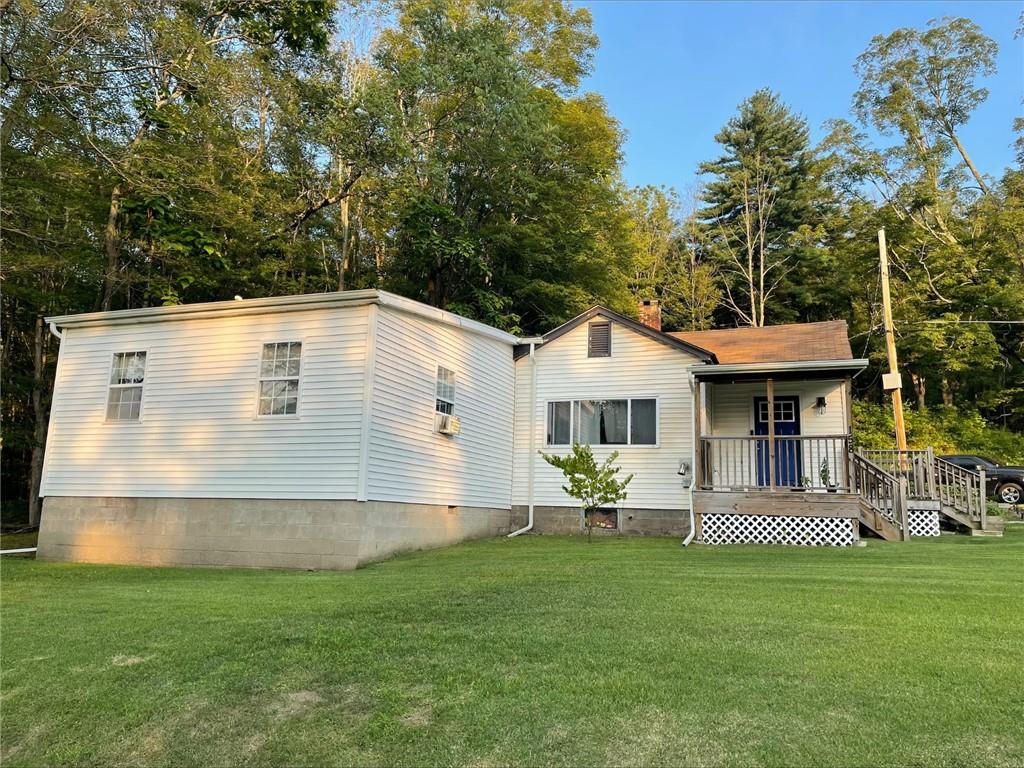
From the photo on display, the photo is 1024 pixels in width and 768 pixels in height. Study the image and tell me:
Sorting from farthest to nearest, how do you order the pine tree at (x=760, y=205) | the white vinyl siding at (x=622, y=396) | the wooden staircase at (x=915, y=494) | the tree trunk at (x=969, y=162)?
the pine tree at (x=760, y=205) → the tree trunk at (x=969, y=162) → the white vinyl siding at (x=622, y=396) → the wooden staircase at (x=915, y=494)

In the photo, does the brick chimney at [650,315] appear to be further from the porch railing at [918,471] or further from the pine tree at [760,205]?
the pine tree at [760,205]

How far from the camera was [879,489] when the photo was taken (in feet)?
41.1

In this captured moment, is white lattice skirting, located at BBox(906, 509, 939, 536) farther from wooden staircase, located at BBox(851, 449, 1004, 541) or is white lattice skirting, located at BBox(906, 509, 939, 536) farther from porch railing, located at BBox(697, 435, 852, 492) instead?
porch railing, located at BBox(697, 435, 852, 492)

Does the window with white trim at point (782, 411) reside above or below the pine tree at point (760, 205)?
below

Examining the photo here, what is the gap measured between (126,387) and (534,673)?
1068cm

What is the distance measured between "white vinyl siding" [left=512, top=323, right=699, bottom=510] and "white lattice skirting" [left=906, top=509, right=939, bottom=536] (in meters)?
4.13

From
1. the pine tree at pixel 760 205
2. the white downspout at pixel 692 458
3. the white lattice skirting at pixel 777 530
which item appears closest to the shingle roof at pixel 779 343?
the white downspout at pixel 692 458

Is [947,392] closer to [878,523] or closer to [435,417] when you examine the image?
[878,523]

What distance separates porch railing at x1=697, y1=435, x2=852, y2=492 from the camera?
1209 centimetres

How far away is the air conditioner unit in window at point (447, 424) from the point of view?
1188 cm

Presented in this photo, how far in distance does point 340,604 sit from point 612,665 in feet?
10.5

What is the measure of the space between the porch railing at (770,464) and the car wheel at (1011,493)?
7866 mm

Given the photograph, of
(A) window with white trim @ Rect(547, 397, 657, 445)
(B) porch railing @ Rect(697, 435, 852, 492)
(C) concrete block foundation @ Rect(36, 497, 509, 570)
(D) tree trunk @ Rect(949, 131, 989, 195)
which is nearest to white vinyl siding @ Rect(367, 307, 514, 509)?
(C) concrete block foundation @ Rect(36, 497, 509, 570)

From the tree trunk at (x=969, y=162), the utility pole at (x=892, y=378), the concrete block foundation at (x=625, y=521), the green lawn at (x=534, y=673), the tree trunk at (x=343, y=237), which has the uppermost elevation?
the tree trunk at (x=969, y=162)
